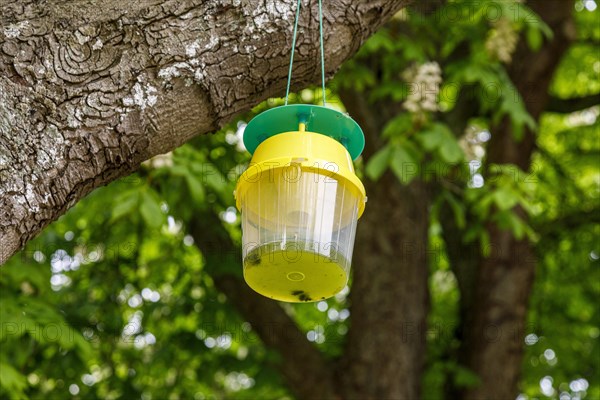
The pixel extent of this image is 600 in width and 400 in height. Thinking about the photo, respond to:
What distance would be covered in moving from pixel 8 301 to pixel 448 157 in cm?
192

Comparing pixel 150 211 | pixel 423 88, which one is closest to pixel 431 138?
pixel 423 88

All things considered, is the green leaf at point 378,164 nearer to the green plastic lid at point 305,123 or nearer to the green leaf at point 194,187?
the green leaf at point 194,187

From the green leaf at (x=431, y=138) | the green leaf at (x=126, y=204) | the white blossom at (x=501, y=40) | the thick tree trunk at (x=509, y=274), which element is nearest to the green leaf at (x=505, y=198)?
the green leaf at (x=431, y=138)

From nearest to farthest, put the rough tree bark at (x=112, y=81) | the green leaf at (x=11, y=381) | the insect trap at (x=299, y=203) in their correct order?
1. the rough tree bark at (x=112, y=81)
2. the insect trap at (x=299, y=203)
3. the green leaf at (x=11, y=381)

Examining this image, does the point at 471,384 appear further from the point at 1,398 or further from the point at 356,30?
the point at 356,30

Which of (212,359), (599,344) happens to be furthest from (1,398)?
(599,344)

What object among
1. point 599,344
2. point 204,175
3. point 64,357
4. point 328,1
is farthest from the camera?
point 599,344

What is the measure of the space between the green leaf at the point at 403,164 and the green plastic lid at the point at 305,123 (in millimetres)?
1519

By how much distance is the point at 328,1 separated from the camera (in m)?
2.21

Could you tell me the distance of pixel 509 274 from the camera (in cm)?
541

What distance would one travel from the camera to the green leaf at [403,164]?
366 centimetres

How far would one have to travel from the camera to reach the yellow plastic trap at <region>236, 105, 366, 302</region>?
1.92m

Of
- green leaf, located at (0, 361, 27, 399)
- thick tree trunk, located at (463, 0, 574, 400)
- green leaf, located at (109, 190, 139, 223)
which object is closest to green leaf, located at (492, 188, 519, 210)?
thick tree trunk, located at (463, 0, 574, 400)

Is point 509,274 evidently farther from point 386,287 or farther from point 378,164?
point 378,164
